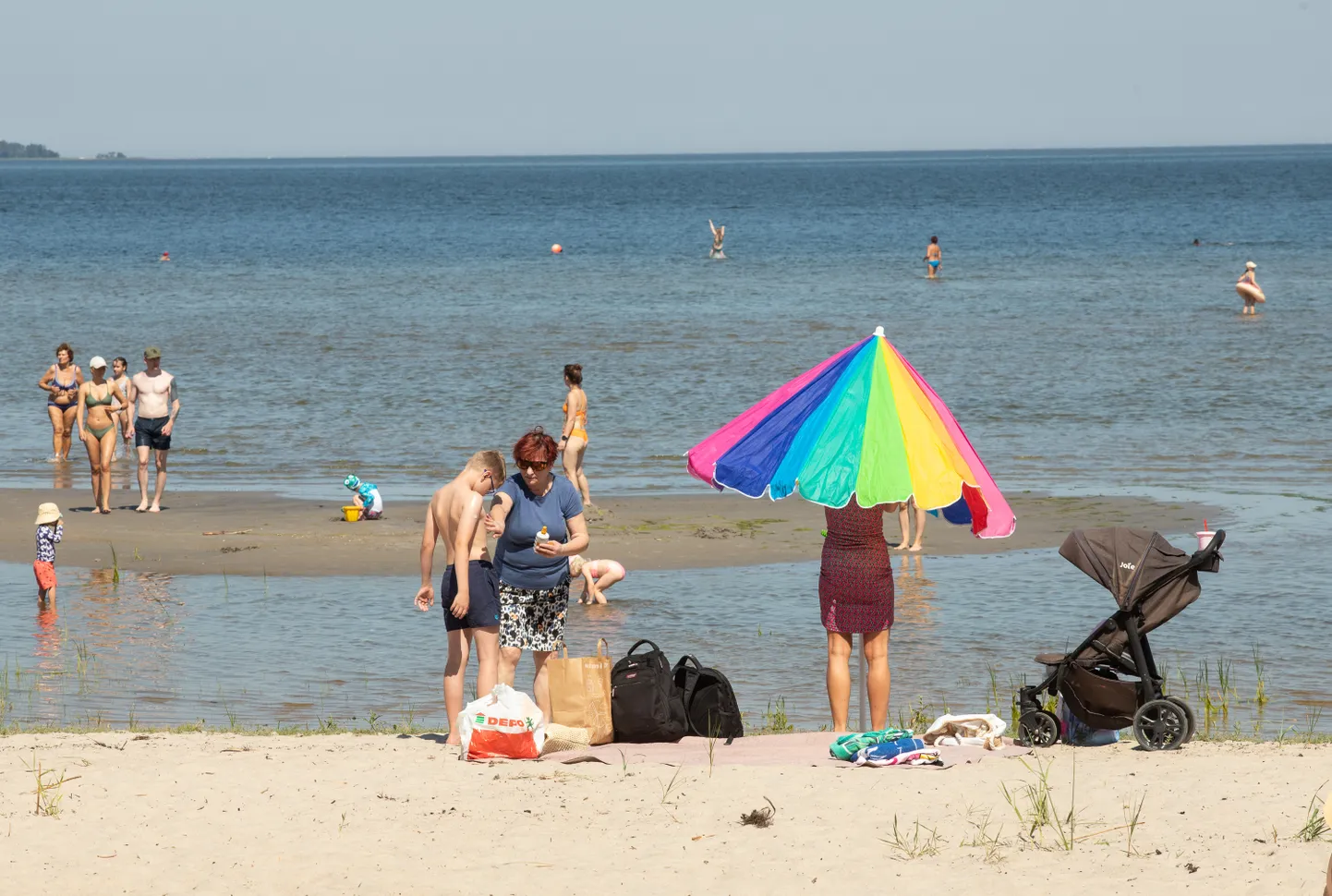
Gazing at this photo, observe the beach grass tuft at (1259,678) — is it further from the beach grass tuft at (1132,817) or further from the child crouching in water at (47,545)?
the child crouching in water at (47,545)

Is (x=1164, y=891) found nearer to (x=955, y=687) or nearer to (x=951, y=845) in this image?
(x=951, y=845)

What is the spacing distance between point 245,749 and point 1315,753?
514cm

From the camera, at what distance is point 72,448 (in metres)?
20.5

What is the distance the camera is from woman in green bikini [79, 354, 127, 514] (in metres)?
15.8

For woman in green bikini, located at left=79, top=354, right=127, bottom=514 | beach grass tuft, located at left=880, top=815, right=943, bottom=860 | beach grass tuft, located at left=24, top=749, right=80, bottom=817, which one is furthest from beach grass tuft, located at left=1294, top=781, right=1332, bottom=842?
woman in green bikini, located at left=79, top=354, right=127, bottom=514

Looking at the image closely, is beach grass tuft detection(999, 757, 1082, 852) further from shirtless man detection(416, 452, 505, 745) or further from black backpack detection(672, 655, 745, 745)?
shirtless man detection(416, 452, 505, 745)

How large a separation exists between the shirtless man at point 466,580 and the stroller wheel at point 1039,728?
8.63ft

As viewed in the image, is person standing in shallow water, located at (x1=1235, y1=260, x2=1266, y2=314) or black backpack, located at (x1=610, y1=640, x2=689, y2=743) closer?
black backpack, located at (x1=610, y1=640, x2=689, y2=743)

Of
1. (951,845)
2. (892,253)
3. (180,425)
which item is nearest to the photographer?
(951,845)

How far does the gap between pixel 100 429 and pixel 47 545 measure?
4.16 meters

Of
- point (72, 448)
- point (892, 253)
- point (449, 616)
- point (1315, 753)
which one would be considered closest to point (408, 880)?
point (449, 616)

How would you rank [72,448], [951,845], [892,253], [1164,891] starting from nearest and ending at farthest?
[1164,891]
[951,845]
[72,448]
[892,253]

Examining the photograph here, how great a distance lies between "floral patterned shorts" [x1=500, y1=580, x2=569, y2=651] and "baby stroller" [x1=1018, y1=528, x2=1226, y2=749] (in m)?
2.35

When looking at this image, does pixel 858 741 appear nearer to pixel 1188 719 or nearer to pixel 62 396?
pixel 1188 719
